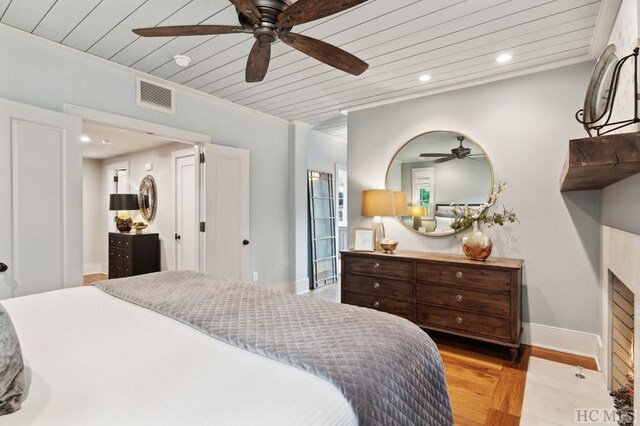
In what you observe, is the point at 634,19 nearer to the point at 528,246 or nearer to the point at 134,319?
the point at 528,246

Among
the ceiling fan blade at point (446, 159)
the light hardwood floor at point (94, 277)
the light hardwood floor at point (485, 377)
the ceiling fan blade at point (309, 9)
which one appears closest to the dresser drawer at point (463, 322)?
the light hardwood floor at point (485, 377)

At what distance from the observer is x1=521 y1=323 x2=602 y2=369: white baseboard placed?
8.79ft

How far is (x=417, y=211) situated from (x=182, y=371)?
3.03 meters

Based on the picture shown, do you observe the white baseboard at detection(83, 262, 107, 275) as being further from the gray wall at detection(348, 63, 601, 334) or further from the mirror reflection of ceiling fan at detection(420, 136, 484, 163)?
the mirror reflection of ceiling fan at detection(420, 136, 484, 163)

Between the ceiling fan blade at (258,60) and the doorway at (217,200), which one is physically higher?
the ceiling fan blade at (258,60)

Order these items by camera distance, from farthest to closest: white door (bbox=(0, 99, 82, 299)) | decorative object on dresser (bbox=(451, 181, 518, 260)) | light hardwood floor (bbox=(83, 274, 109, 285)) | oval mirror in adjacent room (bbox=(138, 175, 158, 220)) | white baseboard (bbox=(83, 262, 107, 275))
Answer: white baseboard (bbox=(83, 262, 107, 275)) < light hardwood floor (bbox=(83, 274, 109, 285)) < oval mirror in adjacent room (bbox=(138, 175, 158, 220)) < decorative object on dresser (bbox=(451, 181, 518, 260)) < white door (bbox=(0, 99, 82, 299))

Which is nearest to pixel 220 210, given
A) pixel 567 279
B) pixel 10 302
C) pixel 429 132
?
pixel 10 302

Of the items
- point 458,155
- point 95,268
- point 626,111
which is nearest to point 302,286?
point 458,155

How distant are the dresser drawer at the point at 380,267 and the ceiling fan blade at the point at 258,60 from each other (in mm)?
2022

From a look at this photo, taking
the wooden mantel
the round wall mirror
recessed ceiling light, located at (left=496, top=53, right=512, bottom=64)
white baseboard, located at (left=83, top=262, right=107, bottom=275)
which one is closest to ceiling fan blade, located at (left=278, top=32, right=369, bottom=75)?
the wooden mantel

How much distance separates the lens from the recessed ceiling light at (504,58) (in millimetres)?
2646

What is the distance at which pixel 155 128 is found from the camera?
10.3 ft

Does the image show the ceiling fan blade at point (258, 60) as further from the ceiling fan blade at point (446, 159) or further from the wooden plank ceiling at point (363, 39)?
the ceiling fan blade at point (446, 159)

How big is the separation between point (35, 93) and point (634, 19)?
3781mm
